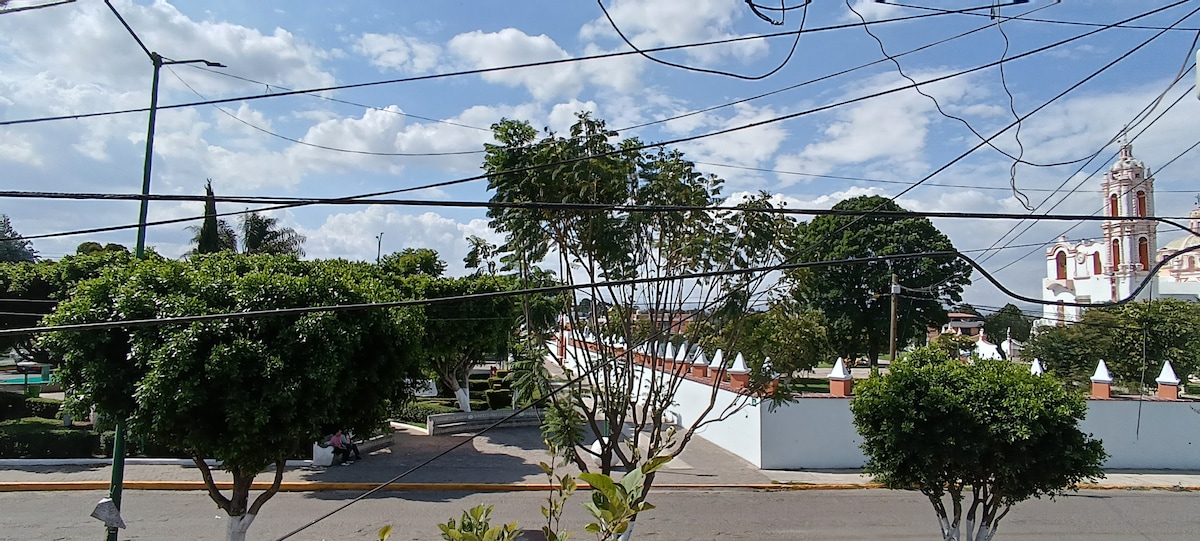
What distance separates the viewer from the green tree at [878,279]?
3266 centimetres

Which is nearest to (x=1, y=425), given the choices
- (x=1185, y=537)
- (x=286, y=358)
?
(x=286, y=358)

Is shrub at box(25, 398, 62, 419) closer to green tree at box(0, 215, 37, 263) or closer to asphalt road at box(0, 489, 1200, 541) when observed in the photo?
asphalt road at box(0, 489, 1200, 541)

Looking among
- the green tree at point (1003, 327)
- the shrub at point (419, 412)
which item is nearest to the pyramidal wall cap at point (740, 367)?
the shrub at point (419, 412)

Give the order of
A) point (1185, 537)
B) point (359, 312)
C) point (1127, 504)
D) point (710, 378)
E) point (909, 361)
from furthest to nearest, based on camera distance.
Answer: point (710, 378) < point (1127, 504) < point (1185, 537) < point (909, 361) < point (359, 312)

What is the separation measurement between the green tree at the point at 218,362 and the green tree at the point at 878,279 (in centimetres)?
2784

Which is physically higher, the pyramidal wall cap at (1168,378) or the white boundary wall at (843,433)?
the pyramidal wall cap at (1168,378)

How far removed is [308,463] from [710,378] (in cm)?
977

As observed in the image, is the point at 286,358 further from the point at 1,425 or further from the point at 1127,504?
the point at 1127,504

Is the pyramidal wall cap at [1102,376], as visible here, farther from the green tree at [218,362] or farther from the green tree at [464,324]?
the green tree at [218,362]

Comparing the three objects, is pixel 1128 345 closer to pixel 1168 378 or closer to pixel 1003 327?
pixel 1168 378

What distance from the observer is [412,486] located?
525 inches

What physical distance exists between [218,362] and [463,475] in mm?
8245

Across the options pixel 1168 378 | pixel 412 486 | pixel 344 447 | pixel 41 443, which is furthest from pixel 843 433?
pixel 41 443

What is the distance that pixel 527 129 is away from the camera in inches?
292
